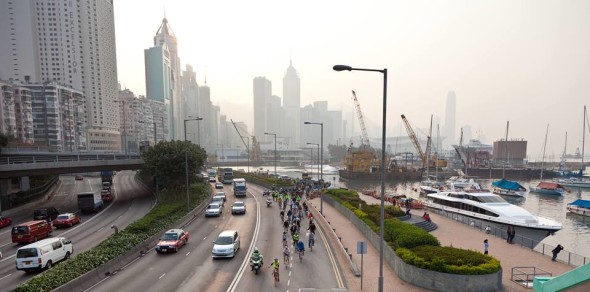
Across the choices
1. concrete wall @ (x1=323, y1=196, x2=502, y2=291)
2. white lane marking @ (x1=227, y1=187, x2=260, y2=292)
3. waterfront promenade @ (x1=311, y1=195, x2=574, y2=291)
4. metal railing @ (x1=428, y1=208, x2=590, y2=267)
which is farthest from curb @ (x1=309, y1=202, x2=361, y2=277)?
metal railing @ (x1=428, y1=208, x2=590, y2=267)

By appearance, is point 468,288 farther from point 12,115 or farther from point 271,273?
point 12,115

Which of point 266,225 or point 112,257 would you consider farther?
point 266,225

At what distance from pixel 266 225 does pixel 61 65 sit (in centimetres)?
16535

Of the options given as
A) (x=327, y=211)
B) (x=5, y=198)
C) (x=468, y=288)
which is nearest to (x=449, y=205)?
(x=327, y=211)

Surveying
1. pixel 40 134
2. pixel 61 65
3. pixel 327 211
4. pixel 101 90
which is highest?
pixel 61 65

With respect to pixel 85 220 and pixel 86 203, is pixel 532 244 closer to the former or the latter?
pixel 85 220

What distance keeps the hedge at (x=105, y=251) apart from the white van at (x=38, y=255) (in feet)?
8.09

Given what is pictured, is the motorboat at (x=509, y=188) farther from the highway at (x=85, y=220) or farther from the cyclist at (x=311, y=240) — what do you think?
the highway at (x=85, y=220)

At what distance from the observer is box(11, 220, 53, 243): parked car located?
26.6 meters

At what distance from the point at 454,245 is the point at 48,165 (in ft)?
148

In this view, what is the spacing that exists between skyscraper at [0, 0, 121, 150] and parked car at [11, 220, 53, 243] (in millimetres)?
138820

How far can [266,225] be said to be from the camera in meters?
32.1

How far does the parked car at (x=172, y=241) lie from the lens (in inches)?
909

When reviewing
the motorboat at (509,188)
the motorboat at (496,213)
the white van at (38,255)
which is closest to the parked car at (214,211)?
the white van at (38,255)
